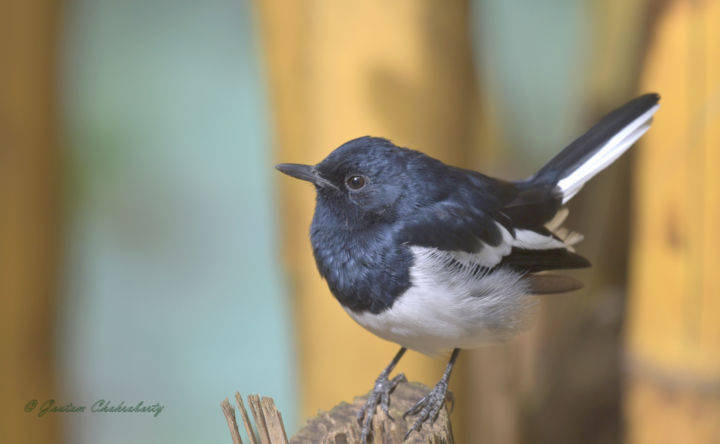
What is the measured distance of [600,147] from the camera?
86.4 inches

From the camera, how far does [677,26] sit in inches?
95.7

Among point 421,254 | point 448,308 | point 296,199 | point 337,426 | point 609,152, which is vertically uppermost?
point 609,152

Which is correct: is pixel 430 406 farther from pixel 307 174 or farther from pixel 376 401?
pixel 307 174

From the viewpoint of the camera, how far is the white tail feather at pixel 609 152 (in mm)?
2166

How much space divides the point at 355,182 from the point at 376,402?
1.81ft

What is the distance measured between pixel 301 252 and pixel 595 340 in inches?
66.6

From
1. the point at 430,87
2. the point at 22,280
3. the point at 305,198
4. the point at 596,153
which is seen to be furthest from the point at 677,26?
the point at 22,280

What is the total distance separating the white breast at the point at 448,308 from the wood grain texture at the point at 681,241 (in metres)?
0.88

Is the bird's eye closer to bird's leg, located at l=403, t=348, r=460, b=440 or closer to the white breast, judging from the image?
the white breast

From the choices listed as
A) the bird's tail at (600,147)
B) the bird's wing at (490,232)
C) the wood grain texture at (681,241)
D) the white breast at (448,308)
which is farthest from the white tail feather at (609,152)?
the white breast at (448,308)

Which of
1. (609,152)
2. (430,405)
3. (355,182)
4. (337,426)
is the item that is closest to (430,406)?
(430,405)

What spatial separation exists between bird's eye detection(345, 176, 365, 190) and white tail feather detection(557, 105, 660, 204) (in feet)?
2.34

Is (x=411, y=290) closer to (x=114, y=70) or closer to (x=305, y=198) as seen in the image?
(x=305, y=198)

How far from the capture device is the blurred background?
2395mm
